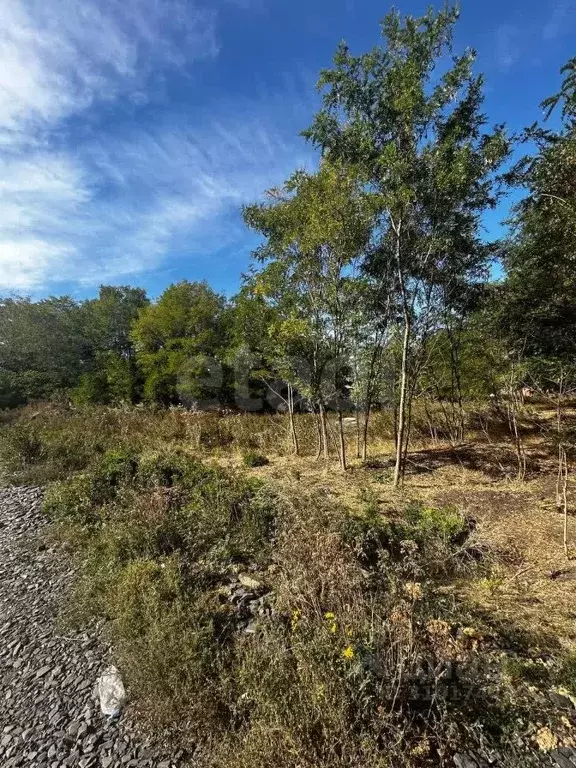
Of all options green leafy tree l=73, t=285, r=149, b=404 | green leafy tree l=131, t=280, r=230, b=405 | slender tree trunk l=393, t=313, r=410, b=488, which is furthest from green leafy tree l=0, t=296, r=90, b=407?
slender tree trunk l=393, t=313, r=410, b=488

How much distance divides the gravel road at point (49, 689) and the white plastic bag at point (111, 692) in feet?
0.14

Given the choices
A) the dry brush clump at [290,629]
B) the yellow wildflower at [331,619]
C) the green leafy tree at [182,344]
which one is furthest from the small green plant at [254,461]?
the green leafy tree at [182,344]

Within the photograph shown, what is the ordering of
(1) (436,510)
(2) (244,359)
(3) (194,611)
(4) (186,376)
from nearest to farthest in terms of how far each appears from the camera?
1. (3) (194,611)
2. (1) (436,510)
3. (2) (244,359)
4. (4) (186,376)

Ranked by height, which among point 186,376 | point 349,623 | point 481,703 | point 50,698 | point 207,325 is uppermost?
point 207,325

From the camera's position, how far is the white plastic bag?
79.3 inches

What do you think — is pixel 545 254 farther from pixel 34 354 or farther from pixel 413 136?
pixel 34 354

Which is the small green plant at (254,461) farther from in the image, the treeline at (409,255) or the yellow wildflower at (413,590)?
the yellow wildflower at (413,590)

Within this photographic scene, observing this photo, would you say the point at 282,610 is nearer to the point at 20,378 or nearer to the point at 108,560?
the point at 108,560

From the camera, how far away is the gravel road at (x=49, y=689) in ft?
5.86

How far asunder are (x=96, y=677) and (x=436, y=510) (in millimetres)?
3847

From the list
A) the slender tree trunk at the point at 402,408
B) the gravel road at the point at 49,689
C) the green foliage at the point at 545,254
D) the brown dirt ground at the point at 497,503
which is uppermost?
the green foliage at the point at 545,254

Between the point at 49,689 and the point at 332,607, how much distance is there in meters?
1.91

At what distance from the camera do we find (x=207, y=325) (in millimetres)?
15422

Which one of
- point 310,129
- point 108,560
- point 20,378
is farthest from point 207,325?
point 108,560
